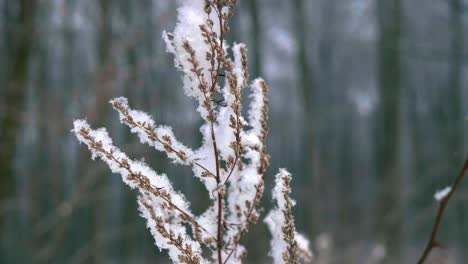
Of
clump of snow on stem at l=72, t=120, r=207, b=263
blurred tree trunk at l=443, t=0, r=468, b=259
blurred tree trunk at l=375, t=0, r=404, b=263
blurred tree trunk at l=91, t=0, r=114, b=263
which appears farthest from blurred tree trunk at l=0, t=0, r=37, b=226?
blurred tree trunk at l=443, t=0, r=468, b=259

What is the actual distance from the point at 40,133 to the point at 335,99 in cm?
1468

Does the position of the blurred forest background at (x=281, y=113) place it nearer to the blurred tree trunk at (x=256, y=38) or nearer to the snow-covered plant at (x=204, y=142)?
the blurred tree trunk at (x=256, y=38)

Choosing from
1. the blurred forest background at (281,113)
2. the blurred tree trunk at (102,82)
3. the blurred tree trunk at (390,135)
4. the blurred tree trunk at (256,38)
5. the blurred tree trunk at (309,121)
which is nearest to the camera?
the blurred tree trunk at (102,82)

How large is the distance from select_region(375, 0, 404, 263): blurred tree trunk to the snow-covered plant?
5.06 m

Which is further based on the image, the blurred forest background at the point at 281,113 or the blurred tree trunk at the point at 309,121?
the blurred tree trunk at the point at 309,121

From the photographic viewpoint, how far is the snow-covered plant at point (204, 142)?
2.46 ft

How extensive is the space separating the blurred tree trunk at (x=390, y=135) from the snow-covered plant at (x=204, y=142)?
5058 mm

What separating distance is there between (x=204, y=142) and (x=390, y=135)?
5934mm

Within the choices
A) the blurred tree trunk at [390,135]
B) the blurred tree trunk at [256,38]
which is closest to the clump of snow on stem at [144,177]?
the blurred tree trunk at [256,38]

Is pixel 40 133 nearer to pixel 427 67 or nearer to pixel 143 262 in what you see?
pixel 143 262

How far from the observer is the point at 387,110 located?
6578 millimetres

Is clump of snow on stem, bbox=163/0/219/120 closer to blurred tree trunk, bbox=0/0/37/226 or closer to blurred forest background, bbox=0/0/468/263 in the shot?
blurred forest background, bbox=0/0/468/263

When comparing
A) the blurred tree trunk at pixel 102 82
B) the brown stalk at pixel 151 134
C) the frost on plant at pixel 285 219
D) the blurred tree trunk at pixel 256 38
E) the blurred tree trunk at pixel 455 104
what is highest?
the blurred tree trunk at pixel 455 104

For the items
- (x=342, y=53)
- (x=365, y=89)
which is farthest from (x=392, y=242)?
(x=365, y=89)
